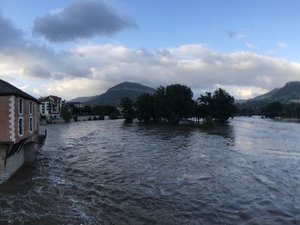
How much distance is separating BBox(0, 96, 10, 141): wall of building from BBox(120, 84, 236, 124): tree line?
Result: 311 ft

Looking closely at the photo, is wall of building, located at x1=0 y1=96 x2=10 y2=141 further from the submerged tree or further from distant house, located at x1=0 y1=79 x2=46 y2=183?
the submerged tree

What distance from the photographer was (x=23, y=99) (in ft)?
109

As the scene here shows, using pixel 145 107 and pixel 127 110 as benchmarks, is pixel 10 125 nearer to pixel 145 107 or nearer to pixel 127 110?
pixel 145 107

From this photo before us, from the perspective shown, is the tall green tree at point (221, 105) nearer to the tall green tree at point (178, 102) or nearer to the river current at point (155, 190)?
the tall green tree at point (178, 102)

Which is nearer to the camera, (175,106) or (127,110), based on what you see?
(175,106)

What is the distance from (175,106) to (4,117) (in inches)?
4184

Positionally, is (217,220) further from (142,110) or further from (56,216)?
(142,110)

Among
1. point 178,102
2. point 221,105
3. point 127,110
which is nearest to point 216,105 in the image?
point 221,105

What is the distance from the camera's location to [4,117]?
28422mm

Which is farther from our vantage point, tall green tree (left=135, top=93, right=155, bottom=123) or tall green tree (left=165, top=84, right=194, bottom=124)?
tall green tree (left=135, top=93, right=155, bottom=123)

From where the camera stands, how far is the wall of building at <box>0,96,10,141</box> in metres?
28.3

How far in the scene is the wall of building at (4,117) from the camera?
28266 mm

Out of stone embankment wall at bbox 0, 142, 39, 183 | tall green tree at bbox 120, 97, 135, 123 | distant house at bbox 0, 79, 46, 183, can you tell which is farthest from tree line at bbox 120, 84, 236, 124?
distant house at bbox 0, 79, 46, 183

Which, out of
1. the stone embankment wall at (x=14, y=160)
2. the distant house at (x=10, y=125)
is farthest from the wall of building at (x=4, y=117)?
the stone embankment wall at (x=14, y=160)
